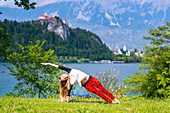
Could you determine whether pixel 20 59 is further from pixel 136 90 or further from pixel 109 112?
pixel 109 112

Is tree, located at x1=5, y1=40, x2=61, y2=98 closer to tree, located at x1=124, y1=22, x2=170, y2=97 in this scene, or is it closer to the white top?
tree, located at x1=124, y1=22, x2=170, y2=97

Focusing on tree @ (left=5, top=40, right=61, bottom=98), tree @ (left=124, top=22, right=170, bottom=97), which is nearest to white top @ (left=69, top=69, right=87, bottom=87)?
tree @ (left=124, top=22, right=170, bottom=97)

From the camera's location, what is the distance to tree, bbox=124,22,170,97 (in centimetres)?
1702

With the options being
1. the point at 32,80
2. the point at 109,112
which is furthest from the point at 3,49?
the point at 109,112

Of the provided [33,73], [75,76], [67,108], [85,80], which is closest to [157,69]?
[85,80]

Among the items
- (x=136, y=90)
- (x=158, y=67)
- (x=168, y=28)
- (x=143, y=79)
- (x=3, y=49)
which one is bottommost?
(x=136, y=90)

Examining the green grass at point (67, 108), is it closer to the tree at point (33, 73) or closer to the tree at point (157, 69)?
the tree at point (157, 69)

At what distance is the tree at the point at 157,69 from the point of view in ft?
55.9

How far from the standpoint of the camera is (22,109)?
6.88 meters

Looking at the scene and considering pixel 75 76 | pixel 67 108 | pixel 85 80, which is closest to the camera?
pixel 67 108

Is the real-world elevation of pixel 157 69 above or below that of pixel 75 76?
below

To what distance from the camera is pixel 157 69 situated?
19.0m

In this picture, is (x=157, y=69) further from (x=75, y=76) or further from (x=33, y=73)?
(x=33, y=73)

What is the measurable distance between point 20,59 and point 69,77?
15.3 m
